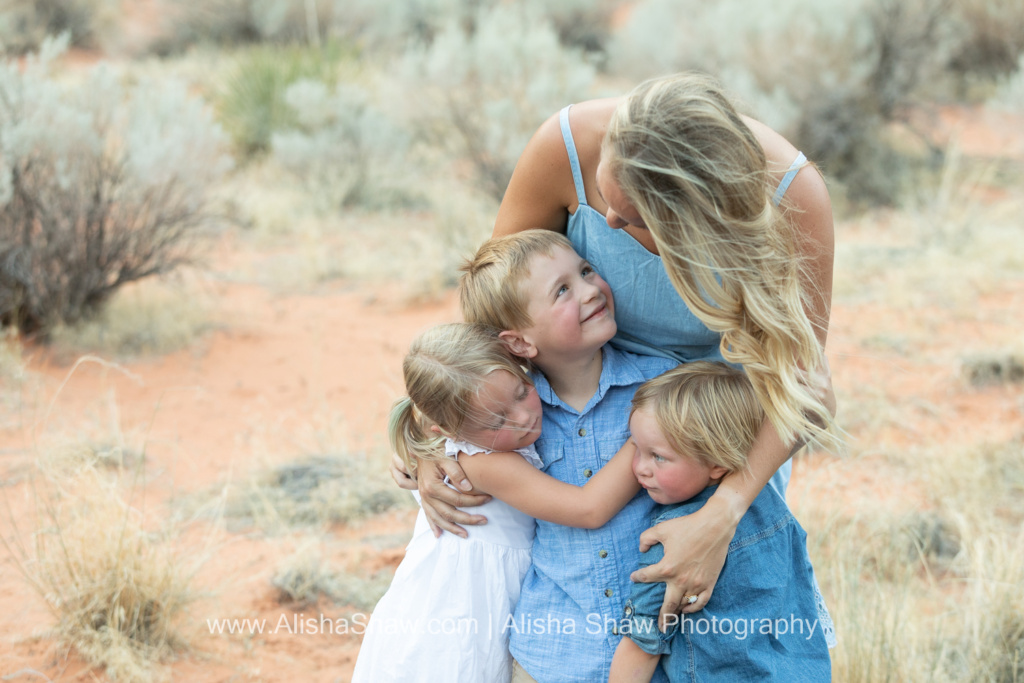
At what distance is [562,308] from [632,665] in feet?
2.43

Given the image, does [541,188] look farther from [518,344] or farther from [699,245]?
[699,245]

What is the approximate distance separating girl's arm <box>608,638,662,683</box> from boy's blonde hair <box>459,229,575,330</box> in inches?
27.7

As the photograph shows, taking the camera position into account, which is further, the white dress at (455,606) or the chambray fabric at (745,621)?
the white dress at (455,606)

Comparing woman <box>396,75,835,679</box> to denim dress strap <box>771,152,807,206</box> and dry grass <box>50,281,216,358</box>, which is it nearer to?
denim dress strap <box>771,152,807,206</box>

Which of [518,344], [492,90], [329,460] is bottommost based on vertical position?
[329,460]

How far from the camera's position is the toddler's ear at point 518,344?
1.86 metres

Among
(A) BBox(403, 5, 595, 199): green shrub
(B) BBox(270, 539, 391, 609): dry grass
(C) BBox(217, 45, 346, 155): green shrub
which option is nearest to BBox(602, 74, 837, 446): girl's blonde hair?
(B) BBox(270, 539, 391, 609): dry grass

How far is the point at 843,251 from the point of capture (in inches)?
272

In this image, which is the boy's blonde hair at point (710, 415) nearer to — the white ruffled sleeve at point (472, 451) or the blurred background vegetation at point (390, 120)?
the white ruffled sleeve at point (472, 451)

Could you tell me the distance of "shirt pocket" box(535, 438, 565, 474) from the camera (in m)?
1.88

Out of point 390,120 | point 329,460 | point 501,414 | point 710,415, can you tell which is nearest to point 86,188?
point 329,460

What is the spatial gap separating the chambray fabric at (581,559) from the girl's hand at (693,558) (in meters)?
0.11

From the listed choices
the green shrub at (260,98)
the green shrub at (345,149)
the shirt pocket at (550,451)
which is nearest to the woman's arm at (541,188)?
the shirt pocket at (550,451)

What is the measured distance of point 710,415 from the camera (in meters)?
1.68
